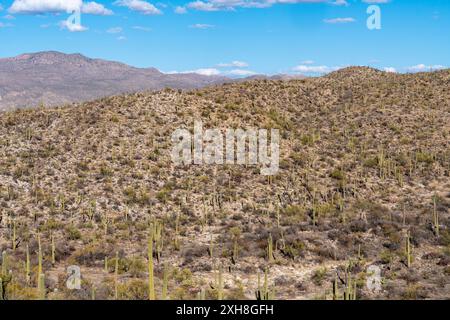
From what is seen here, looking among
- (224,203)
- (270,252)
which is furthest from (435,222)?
(224,203)

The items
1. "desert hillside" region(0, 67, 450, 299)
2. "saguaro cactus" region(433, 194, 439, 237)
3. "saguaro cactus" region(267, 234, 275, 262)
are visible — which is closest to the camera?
"desert hillside" region(0, 67, 450, 299)

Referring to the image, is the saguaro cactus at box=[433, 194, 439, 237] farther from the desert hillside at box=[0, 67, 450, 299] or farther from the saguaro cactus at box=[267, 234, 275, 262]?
the saguaro cactus at box=[267, 234, 275, 262]

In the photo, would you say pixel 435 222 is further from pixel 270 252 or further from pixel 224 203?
pixel 224 203

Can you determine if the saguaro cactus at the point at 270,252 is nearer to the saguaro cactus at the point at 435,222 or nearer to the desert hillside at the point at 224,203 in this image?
the desert hillside at the point at 224,203

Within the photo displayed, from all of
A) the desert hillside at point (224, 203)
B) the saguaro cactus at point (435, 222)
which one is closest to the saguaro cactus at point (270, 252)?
the desert hillside at point (224, 203)

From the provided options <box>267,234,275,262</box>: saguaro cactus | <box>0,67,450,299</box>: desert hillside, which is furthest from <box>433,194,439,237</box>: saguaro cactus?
<box>267,234,275,262</box>: saguaro cactus

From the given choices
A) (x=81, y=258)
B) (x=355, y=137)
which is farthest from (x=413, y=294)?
(x=355, y=137)
